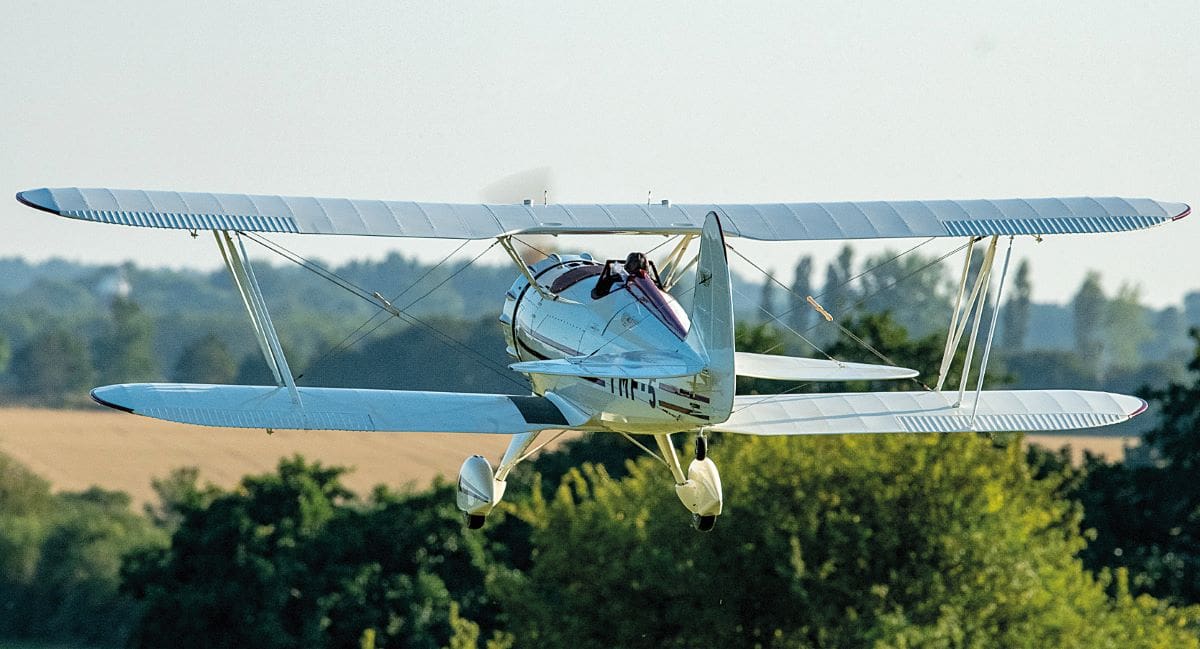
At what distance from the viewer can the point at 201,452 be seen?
68625 millimetres

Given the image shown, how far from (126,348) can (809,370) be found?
261 feet

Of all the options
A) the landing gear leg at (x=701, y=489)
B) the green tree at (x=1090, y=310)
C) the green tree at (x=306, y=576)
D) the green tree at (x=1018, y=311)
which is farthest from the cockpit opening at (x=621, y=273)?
the green tree at (x=1090, y=310)

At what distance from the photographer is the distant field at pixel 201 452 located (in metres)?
65.4

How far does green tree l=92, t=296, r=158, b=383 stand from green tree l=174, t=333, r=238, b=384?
138 centimetres

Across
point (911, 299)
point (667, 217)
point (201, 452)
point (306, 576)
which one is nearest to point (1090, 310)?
point (911, 299)

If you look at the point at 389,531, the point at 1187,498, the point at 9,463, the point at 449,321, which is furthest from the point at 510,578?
the point at 449,321

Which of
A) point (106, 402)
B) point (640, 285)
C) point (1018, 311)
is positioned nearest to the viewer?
point (106, 402)

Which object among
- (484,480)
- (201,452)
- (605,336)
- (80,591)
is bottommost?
(484,480)

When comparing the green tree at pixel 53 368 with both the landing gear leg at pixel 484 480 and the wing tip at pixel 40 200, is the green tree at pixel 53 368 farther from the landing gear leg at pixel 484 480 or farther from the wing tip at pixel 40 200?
the wing tip at pixel 40 200

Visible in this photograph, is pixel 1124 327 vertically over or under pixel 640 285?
over

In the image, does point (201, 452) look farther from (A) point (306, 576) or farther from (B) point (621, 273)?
(B) point (621, 273)

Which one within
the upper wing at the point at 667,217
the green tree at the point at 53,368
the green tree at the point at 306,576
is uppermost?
the green tree at the point at 53,368

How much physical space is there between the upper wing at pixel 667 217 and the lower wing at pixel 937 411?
1685mm

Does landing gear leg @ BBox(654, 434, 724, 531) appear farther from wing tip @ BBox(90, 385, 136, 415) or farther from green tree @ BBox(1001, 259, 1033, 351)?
green tree @ BBox(1001, 259, 1033, 351)
